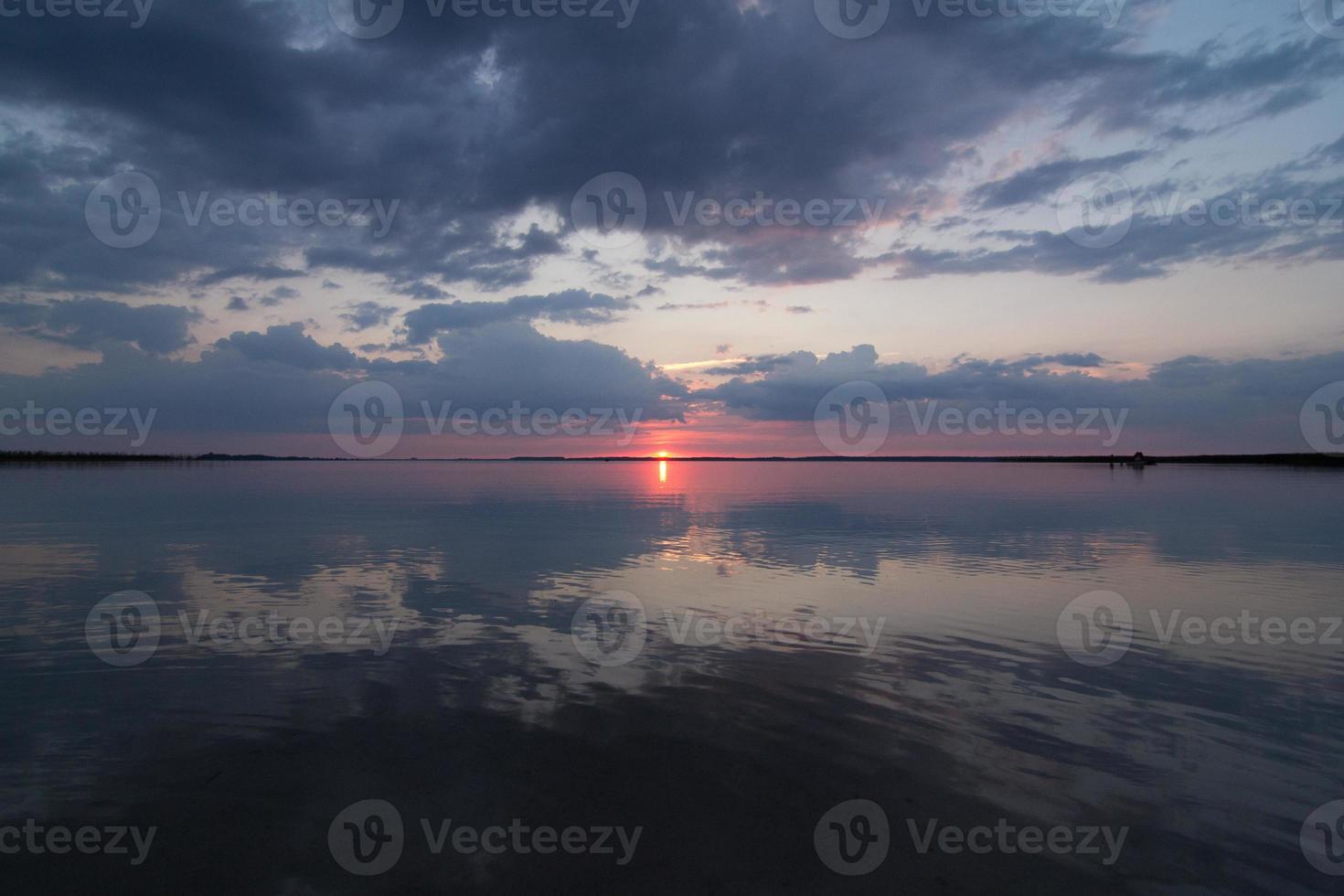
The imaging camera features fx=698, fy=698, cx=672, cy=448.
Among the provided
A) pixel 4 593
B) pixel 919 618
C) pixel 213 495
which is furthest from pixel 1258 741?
pixel 213 495

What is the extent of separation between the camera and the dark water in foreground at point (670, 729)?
26.3 feet

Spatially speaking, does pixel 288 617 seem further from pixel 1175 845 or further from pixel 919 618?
pixel 1175 845

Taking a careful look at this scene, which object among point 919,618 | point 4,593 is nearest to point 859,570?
point 919,618

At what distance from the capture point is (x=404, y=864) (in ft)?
26.0

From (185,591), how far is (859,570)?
926 inches

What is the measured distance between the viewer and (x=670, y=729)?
11664 millimetres

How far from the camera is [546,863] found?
7980 mm

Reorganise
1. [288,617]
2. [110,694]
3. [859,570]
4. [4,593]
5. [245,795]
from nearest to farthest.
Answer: [245,795] → [110,694] → [288,617] → [4,593] → [859,570]

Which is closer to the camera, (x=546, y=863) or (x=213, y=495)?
(x=546, y=863)

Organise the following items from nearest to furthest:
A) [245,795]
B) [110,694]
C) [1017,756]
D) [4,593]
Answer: [245,795] < [1017,756] < [110,694] < [4,593]

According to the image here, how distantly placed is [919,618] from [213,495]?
74538 millimetres

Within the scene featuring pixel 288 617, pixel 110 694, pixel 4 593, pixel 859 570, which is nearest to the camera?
pixel 110 694

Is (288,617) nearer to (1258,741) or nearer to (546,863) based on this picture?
(546,863)

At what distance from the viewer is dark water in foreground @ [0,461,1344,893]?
8031mm
